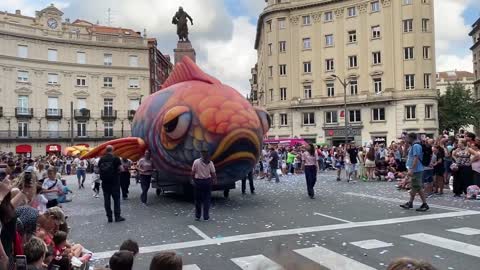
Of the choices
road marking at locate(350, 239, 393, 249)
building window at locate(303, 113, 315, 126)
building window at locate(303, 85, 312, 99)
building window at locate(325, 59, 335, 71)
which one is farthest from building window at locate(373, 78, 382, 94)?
road marking at locate(350, 239, 393, 249)

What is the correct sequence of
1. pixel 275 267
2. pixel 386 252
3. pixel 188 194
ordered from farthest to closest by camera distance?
pixel 188 194 → pixel 386 252 → pixel 275 267

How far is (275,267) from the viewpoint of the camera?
5.79ft

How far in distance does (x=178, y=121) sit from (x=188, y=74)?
2.47m

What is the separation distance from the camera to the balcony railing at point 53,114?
182 feet

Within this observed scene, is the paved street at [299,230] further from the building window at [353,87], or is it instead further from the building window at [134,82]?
the building window at [134,82]

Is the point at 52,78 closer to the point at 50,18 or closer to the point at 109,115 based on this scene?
the point at 50,18

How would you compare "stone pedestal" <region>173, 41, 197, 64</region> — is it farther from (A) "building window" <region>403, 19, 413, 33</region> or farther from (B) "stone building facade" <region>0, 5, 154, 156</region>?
(B) "stone building facade" <region>0, 5, 154, 156</region>

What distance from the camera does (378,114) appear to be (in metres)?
45.3

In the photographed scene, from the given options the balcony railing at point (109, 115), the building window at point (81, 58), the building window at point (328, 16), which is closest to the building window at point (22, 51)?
the building window at point (81, 58)

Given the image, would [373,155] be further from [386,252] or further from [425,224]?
[386,252]

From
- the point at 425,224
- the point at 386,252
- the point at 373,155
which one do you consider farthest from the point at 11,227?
the point at 373,155

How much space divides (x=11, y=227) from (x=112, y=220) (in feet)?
22.3

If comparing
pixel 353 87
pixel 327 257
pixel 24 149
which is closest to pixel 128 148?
pixel 327 257

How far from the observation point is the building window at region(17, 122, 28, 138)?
176 feet
